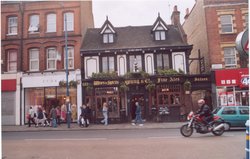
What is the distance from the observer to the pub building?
81.8 feet

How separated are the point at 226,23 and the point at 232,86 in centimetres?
577

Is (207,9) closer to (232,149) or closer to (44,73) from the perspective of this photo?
(44,73)

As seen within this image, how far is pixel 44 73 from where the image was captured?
26531mm

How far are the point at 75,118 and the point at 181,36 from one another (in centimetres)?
1260

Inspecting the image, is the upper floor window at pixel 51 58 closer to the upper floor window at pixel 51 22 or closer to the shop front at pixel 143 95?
the upper floor window at pixel 51 22

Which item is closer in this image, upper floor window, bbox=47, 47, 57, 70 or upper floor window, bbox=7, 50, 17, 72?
upper floor window, bbox=47, 47, 57, 70

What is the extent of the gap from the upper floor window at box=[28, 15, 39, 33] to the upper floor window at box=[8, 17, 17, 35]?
1551 mm

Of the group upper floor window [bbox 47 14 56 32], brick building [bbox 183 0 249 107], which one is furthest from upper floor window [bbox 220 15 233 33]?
upper floor window [bbox 47 14 56 32]

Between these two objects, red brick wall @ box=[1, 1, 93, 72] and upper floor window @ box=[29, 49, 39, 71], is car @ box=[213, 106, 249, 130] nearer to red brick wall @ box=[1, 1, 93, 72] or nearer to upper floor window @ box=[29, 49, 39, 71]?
red brick wall @ box=[1, 1, 93, 72]

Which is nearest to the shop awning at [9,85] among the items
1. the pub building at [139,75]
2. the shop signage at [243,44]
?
the pub building at [139,75]

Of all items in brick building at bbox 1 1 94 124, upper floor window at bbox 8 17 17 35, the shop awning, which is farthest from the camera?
upper floor window at bbox 8 17 17 35

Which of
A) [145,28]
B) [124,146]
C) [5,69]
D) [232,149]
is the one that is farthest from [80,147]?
[145,28]

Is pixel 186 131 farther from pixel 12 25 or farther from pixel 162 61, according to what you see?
pixel 12 25

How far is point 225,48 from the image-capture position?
2612 centimetres
